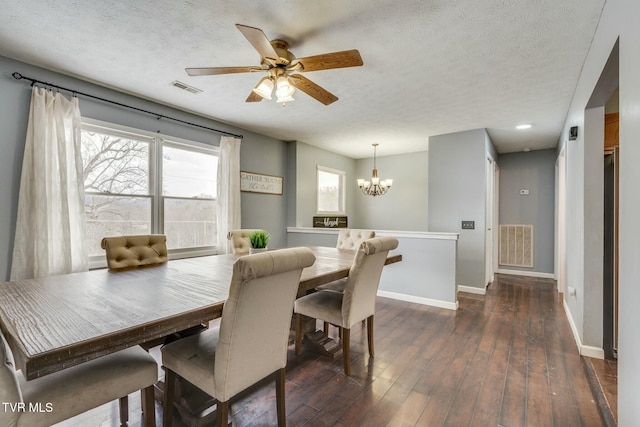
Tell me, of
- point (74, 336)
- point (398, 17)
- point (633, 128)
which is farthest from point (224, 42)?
point (633, 128)

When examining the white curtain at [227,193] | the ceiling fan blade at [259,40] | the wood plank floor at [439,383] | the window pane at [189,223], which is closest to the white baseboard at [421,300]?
the wood plank floor at [439,383]

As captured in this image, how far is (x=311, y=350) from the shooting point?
2494 millimetres

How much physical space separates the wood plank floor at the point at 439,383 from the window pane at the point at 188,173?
240cm

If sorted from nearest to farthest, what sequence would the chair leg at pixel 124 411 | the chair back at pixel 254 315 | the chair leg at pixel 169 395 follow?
the chair back at pixel 254 315
the chair leg at pixel 169 395
the chair leg at pixel 124 411

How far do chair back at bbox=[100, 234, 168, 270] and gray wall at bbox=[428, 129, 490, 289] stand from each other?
3680 mm

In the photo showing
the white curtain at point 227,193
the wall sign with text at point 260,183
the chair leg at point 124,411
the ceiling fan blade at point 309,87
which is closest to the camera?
the chair leg at point 124,411

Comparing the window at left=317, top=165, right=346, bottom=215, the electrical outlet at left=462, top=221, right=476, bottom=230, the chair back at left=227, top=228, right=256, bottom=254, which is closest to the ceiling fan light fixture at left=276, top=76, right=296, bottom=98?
the chair back at left=227, top=228, right=256, bottom=254

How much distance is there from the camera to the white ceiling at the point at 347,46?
1.80 metres

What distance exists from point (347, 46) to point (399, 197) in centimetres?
446

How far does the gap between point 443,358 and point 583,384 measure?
0.89 metres

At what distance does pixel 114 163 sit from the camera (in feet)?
10.1

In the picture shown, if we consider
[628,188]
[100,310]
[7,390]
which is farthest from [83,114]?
[628,188]

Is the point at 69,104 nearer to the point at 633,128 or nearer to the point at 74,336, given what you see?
the point at 74,336

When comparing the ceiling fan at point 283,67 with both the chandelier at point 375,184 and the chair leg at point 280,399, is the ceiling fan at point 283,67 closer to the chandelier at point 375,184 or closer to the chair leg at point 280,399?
the chair leg at point 280,399
